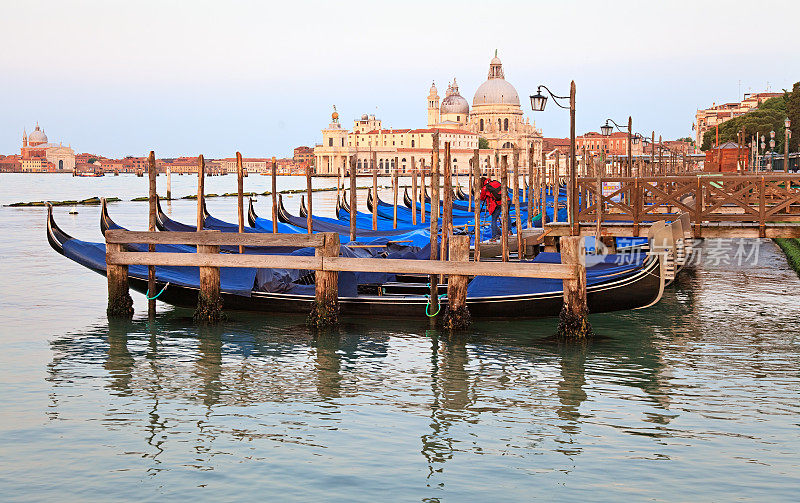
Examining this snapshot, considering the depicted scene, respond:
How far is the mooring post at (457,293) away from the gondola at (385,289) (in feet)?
1.86

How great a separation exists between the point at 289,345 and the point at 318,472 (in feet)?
13.7

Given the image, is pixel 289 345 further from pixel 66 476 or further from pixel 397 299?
pixel 66 476

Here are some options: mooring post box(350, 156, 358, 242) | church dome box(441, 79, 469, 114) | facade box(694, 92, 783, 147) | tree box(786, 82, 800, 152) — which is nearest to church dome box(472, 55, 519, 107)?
church dome box(441, 79, 469, 114)

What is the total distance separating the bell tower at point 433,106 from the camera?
132 metres

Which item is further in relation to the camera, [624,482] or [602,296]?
[602,296]

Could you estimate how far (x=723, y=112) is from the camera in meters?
102

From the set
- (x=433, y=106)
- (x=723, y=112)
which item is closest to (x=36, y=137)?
(x=433, y=106)

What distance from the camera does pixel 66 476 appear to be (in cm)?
585

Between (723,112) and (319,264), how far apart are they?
99106 millimetres

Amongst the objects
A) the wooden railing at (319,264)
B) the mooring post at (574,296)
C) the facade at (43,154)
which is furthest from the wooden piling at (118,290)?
the facade at (43,154)

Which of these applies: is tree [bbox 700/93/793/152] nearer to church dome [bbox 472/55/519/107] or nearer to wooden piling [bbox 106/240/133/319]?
wooden piling [bbox 106/240/133/319]

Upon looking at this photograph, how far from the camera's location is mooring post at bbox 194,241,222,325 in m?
10.8

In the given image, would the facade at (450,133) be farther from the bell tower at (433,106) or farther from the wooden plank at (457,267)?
the wooden plank at (457,267)

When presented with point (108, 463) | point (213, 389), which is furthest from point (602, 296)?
point (108, 463)
